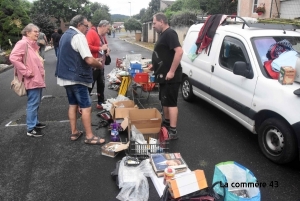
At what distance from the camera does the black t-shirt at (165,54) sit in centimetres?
387

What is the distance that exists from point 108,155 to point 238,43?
9.20 ft

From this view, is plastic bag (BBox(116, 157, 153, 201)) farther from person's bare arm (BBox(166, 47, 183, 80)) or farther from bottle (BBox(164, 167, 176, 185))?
person's bare arm (BBox(166, 47, 183, 80))

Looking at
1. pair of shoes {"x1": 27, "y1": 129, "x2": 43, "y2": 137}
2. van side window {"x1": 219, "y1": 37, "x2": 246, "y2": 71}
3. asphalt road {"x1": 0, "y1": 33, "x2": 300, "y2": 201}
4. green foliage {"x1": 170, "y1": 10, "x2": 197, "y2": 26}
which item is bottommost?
asphalt road {"x1": 0, "y1": 33, "x2": 300, "y2": 201}

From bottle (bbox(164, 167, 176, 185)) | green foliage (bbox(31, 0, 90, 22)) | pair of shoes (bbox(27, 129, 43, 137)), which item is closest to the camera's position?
bottle (bbox(164, 167, 176, 185))

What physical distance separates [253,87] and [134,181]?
221 cm

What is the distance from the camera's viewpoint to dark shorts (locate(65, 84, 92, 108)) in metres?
3.91

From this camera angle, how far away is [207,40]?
5.03 meters

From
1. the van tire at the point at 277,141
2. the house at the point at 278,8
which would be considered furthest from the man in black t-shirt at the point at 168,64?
the house at the point at 278,8

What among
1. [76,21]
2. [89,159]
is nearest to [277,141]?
[89,159]

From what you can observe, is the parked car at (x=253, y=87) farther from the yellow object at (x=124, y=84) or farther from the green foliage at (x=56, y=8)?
the green foliage at (x=56, y=8)

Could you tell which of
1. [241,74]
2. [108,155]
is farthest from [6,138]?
[241,74]

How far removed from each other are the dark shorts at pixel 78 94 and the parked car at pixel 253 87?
233cm

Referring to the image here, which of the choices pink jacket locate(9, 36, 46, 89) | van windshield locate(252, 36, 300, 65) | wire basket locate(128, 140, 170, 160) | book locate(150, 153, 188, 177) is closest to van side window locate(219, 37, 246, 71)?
van windshield locate(252, 36, 300, 65)

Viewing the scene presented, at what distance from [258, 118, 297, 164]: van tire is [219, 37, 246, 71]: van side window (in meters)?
1.18
